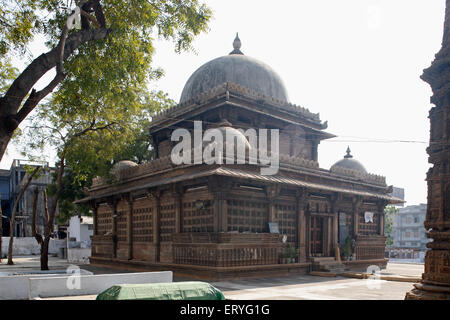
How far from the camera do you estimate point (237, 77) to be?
2473cm

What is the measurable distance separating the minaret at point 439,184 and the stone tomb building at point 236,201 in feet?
25.8

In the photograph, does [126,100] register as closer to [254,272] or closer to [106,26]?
[106,26]

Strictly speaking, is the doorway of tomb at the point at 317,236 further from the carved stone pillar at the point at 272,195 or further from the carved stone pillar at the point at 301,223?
the carved stone pillar at the point at 272,195

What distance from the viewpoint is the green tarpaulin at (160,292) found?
6.62 m

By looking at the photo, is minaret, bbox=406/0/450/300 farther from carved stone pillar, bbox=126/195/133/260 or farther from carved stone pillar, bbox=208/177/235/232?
carved stone pillar, bbox=126/195/133/260

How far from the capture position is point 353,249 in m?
22.8

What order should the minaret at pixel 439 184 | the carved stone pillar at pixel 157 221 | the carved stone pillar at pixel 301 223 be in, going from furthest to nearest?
the carved stone pillar at pixel 157 221 < the carved stone pillar at pixel 301 223 < the minaret at pixel 439 184

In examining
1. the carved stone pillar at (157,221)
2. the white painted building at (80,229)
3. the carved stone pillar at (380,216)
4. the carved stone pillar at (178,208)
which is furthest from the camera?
the white painted building at (80,229)

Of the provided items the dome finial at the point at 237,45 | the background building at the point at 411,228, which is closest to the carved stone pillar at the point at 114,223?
the dome finial at the point at 237,45

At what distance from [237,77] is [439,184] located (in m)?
16.7

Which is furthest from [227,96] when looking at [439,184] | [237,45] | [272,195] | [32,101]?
[439,184]
